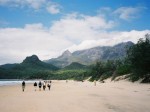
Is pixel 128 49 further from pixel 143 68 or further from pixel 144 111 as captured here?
pixel 144 111

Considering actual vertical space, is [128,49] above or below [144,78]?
above

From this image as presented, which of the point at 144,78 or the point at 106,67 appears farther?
the point at 106,67

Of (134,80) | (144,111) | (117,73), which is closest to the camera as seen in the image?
(144,111)

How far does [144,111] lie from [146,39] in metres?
46.1

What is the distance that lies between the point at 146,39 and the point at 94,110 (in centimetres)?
4654

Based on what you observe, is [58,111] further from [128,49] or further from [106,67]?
[106,67]

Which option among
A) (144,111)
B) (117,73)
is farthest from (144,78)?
(144,111)

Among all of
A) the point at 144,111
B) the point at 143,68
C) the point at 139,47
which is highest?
the point at 139,47

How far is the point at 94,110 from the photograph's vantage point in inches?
750

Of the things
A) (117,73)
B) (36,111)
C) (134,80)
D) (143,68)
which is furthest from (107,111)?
(117,73)

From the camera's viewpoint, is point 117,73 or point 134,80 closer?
point 134,80

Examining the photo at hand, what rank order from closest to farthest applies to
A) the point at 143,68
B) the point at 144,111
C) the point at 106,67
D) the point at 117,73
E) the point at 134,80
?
the point at 144,111 < the point at 143,68 < the point at 134,80 < the point at 117,73 < the point at 106,67

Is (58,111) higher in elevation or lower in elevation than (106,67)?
lower

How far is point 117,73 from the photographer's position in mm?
97750
